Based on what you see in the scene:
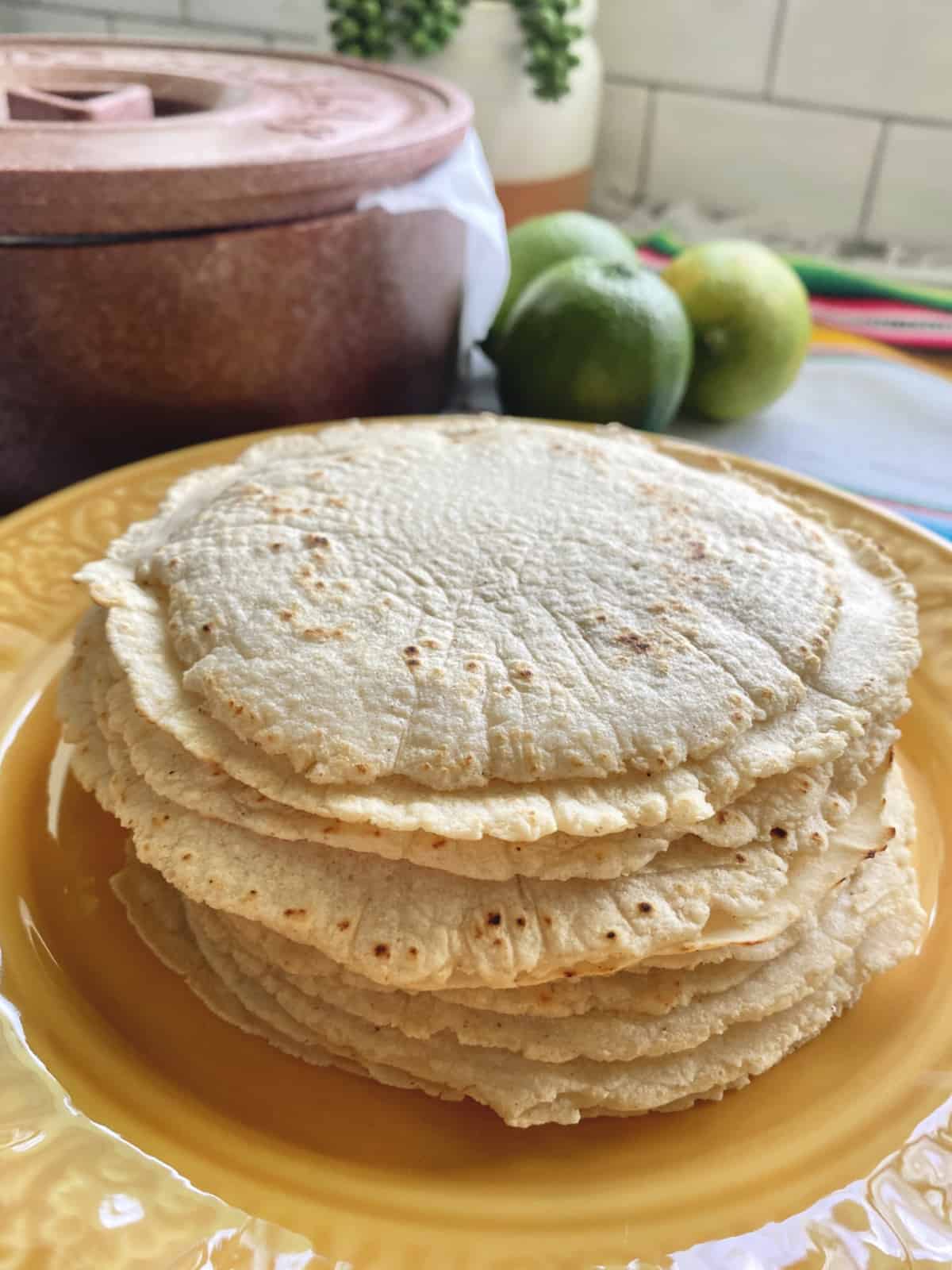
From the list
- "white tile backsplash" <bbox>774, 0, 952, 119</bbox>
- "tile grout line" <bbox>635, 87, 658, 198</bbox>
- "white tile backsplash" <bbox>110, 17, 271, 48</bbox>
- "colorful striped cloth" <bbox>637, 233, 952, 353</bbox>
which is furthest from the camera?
"white tile backsplash" <bbox>110, 17, 271, 48</bbox>

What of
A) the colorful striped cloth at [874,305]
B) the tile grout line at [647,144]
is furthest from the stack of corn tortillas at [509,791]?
the tile grout line at [647,144]

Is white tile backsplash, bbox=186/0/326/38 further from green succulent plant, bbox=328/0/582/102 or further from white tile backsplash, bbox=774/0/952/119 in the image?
white tile backsplash, bbox=774/0/952/119

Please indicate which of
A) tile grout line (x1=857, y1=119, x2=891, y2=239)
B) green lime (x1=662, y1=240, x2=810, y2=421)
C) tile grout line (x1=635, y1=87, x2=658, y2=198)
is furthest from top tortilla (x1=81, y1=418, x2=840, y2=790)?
tile grout line (x1=635, y1=87, x2=658, y2=198)

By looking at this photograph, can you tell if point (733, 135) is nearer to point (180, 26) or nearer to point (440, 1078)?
point (180, 26)

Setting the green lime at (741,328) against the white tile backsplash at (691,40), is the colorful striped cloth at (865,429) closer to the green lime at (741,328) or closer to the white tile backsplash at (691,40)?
the green lime at (741,328)

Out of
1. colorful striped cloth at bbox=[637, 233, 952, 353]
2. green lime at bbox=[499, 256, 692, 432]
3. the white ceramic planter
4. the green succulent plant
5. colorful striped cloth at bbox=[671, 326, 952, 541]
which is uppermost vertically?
the green succulent plant

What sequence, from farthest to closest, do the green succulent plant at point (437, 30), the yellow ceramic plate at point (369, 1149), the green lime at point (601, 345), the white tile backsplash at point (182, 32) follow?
the white tile backsplash at point (182, 32), the green succulent plant at point (437, 30), the green lime at point (601, 345), the yellow ceramic plate at point (369, 1149)

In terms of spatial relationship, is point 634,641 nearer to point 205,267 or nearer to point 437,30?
point 205,267
